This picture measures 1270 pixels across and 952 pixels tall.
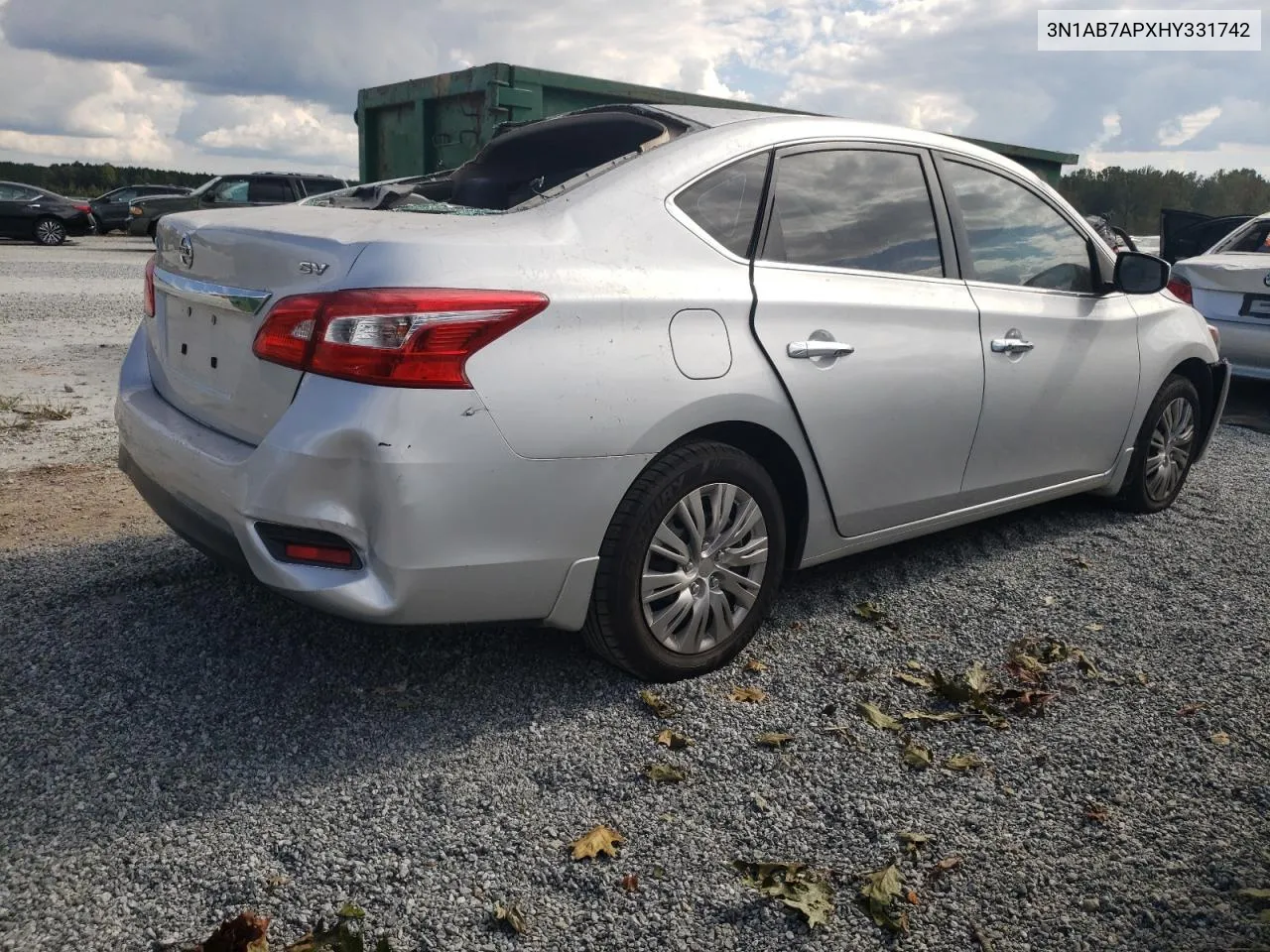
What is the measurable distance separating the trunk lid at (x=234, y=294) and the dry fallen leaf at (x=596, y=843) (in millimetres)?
1287

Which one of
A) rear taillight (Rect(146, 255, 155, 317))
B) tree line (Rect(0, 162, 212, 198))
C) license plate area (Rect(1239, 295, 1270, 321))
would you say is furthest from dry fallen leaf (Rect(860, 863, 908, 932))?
tree line (Rect(0, 162, 212, 198))

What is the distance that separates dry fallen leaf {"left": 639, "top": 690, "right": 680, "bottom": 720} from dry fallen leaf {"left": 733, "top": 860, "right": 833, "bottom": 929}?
2.39 ft

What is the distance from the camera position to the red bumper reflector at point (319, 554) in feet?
8.91

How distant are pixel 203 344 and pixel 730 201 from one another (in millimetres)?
1603

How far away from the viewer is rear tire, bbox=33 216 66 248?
962 inches

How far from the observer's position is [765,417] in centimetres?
325

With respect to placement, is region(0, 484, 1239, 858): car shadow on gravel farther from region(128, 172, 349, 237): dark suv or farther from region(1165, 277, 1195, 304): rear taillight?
region(128, 172, 349, 237): dark suv

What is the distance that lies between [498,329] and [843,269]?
138cm

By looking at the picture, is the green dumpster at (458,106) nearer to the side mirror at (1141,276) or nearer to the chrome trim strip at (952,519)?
the side mirror at (1141,276)

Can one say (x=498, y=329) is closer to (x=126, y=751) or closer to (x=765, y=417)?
(x=765, y=417)

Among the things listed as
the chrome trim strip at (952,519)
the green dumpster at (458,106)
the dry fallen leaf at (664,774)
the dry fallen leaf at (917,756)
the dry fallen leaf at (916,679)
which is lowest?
the dry fallen leaf at (664,774)

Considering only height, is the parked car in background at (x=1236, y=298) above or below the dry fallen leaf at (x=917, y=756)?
above

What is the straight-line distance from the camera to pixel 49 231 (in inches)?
971

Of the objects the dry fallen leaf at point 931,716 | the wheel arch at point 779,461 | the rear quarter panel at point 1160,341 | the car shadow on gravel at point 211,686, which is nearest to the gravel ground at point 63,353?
the car shadow on gravel at point 211,686
